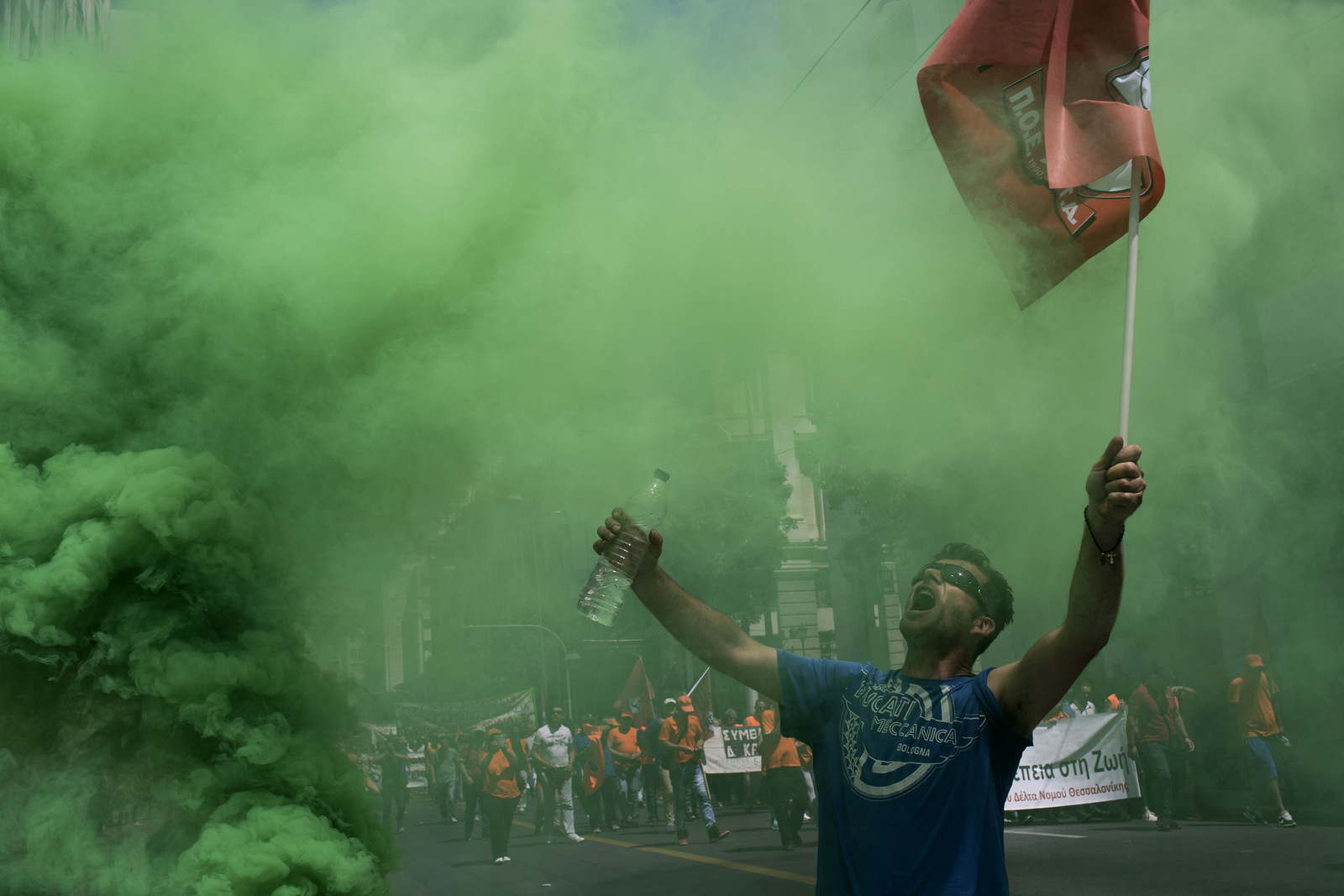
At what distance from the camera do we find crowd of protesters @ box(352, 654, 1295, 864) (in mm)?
10016

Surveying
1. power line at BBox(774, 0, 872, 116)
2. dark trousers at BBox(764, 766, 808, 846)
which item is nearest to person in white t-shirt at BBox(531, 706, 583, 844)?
dark trousers at BBox(764, 766, 808, 846)

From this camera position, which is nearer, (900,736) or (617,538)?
(900,736)

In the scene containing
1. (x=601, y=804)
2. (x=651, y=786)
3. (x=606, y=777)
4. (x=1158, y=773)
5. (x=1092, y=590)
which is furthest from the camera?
(x=601, y=804)

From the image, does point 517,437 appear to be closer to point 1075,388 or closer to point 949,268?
point 949,268

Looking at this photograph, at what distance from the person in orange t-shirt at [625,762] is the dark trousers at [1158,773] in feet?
21.2

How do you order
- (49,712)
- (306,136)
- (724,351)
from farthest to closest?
(724,351) < (306,136) < (49,712)

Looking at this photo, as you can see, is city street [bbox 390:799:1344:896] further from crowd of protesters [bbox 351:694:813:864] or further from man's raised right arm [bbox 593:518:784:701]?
man's raised right arm [bbox 593:518:784:701]

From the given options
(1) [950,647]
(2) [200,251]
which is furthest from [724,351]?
(2) [200,251]

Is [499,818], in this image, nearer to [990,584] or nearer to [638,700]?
[638,700]

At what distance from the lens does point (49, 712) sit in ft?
7.77

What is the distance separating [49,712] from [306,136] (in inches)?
59.5

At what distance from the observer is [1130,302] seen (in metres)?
2.42

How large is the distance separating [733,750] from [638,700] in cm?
259

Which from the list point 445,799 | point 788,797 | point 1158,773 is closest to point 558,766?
point 788,797
